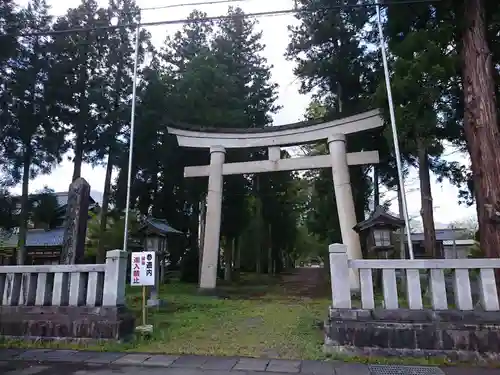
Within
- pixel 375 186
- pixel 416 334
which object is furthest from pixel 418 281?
pixel 375 186

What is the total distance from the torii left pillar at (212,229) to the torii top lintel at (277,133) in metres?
0.56

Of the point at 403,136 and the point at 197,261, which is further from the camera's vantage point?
the point at 197,261

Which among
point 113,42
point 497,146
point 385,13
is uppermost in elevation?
point 113,42

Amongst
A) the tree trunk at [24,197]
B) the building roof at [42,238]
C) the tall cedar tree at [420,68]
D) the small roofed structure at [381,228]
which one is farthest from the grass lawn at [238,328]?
the building roof at [42,238]

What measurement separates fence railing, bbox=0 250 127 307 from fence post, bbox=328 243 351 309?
3068 millimetres

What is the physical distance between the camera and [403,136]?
344 inches

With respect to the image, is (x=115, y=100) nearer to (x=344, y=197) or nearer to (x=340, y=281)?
(x=344, y=197)

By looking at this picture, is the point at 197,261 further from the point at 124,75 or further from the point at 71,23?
the point at 71,23

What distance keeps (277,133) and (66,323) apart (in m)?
8.50

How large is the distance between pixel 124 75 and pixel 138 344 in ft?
39.5

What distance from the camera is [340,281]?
474cm

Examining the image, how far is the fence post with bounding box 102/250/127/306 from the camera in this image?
5.23 metres

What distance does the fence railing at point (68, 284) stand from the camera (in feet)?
17.4

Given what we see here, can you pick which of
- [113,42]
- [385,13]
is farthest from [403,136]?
[113,42]
